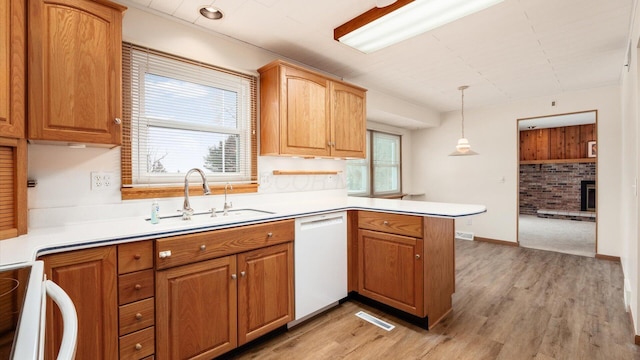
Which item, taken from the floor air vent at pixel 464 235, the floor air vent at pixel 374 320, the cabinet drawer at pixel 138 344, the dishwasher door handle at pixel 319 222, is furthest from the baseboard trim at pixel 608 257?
the cabinet drawer at pixel 138 344

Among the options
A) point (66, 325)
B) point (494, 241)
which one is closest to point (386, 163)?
point (494, 241)

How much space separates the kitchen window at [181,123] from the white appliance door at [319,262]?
0.75 meters

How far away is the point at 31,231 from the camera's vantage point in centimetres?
161

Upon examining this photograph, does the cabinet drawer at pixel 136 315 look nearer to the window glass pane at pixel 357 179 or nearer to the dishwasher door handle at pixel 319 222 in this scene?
the dishwasher door handle at pixel 319 222

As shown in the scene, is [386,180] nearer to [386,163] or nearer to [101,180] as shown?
[386,163]

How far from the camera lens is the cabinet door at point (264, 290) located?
1.90 m

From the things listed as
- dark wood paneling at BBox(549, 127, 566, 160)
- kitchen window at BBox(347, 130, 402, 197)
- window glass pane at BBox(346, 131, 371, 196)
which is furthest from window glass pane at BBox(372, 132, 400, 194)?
dark wood paneling at BBox(549, 127, 566, 160)

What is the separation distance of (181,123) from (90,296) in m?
1.37

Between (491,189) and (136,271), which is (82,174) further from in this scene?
(491,189)

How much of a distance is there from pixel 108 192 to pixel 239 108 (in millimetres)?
1226

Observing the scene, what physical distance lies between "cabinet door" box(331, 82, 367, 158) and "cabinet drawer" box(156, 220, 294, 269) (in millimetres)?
1221

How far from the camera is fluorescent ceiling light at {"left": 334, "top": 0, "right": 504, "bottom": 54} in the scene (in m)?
1.87

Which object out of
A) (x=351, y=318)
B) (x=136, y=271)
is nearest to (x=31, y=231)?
(x=136, y=271)

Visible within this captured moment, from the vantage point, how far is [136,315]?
4.92ft
